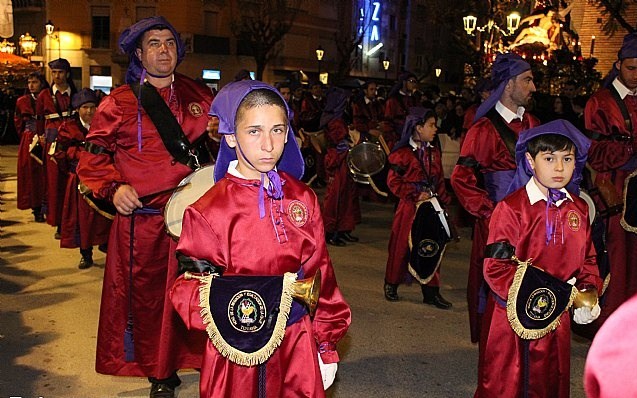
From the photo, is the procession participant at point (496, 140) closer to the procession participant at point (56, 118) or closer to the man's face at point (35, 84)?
the procession participant at point (56, 118)

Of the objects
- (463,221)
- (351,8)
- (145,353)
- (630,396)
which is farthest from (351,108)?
(351,8)

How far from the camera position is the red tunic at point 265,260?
316 centimetres

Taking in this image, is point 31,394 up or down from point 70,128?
down

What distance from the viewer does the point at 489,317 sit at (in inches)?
178

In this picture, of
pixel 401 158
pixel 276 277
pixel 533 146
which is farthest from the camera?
pixel 401 158

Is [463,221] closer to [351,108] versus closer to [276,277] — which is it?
[351,108]

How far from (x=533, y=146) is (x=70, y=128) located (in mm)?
6446

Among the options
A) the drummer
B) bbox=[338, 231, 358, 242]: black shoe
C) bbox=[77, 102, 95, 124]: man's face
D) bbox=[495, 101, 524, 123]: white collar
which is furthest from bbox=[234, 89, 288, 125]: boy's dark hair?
bbox=[338, 231, 358, 242]: black shoe

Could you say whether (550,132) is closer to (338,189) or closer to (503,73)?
(503,73)

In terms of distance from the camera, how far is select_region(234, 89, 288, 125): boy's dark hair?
316 cm

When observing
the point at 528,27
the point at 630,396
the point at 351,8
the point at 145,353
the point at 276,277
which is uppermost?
the point at 351,8

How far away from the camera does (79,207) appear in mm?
9000

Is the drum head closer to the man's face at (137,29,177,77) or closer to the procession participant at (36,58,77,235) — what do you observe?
the procession participant at (36,58,77,235)

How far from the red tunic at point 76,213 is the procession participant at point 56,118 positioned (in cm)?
83
